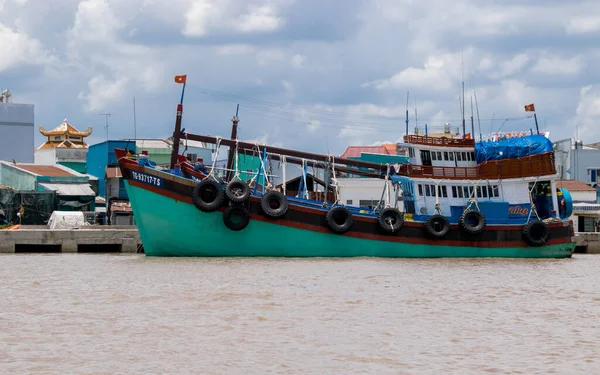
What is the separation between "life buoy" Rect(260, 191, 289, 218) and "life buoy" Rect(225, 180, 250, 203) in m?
0.68

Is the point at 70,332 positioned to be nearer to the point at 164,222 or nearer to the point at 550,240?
the point at 164,222

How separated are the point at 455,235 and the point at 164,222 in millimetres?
10923

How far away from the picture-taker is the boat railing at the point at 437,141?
124 ft

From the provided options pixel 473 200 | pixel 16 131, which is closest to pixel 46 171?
pixel 16 131

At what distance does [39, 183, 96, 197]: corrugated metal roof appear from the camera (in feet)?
171

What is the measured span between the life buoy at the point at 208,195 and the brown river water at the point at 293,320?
10.7 ft

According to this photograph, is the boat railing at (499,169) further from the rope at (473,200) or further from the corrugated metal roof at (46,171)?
the corrugated metal roof at (46,171)

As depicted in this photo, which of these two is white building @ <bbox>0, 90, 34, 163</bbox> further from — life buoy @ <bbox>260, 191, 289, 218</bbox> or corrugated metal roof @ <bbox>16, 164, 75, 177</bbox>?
life buoy @ <bbox>260, 191, 289, 218</bbox>

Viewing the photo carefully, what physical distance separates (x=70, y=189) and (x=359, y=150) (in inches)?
826

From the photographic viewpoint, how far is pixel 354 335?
681 inches

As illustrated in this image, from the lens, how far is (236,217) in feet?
109

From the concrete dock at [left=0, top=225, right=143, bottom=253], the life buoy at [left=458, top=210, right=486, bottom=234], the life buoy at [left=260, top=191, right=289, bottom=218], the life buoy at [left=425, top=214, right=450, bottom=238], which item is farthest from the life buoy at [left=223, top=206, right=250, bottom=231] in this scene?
the life buoy at [left=458, top=210, right=486, bottom=234]

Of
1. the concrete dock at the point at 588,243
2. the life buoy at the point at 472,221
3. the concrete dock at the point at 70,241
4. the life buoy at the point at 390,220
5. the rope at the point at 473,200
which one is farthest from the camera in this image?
the concrete dock at the point at 588,243

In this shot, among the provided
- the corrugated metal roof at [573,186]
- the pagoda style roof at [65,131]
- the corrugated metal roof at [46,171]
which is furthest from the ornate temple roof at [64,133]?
the corrugated metal roof at [573,186]
